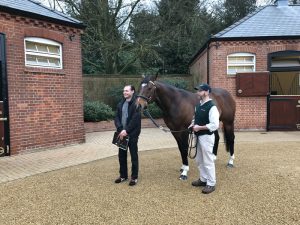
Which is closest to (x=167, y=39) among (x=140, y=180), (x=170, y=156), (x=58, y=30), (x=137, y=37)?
(x=137, y=37)

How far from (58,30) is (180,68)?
45.2ft

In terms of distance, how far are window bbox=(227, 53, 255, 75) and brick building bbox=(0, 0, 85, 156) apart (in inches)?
232

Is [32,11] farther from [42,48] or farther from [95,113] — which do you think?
[95,113]

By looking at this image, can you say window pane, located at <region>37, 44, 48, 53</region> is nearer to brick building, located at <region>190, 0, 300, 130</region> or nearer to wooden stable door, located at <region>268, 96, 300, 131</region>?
brick building, located at <region>190, 0, 300, 130</region>

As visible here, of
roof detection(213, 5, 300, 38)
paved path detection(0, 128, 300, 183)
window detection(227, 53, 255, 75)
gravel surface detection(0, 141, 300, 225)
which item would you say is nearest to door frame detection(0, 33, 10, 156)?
paved path detection(0, 128, 300, 183)

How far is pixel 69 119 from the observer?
9188 millimetres

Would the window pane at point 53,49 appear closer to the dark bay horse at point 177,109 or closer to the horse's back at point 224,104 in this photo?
the dark bay horse at point 177,109

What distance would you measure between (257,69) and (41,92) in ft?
26.3

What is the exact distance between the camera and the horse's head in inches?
200

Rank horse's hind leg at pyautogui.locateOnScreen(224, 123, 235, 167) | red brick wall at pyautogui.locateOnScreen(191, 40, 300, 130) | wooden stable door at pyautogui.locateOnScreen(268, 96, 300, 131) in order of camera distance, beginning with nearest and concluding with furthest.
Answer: horse's hind leg at pyautogui.locateOnScreen(224, 123, 235, 167), red brick wall at pyautogui.locateOnScreen(191, 40, 300, 130), wooden stable door at pyautogui.locateOnScreen(268, 96, 300, 131)

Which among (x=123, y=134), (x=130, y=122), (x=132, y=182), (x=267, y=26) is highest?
(x=267, y=26)

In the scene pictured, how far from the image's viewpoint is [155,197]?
464 cm

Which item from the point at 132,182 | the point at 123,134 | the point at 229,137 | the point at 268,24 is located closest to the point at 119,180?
the point at 132,182

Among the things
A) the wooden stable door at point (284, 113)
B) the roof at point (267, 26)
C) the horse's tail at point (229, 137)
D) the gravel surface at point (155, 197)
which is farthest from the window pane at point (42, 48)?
the wooden stable door at point (284, 113)
